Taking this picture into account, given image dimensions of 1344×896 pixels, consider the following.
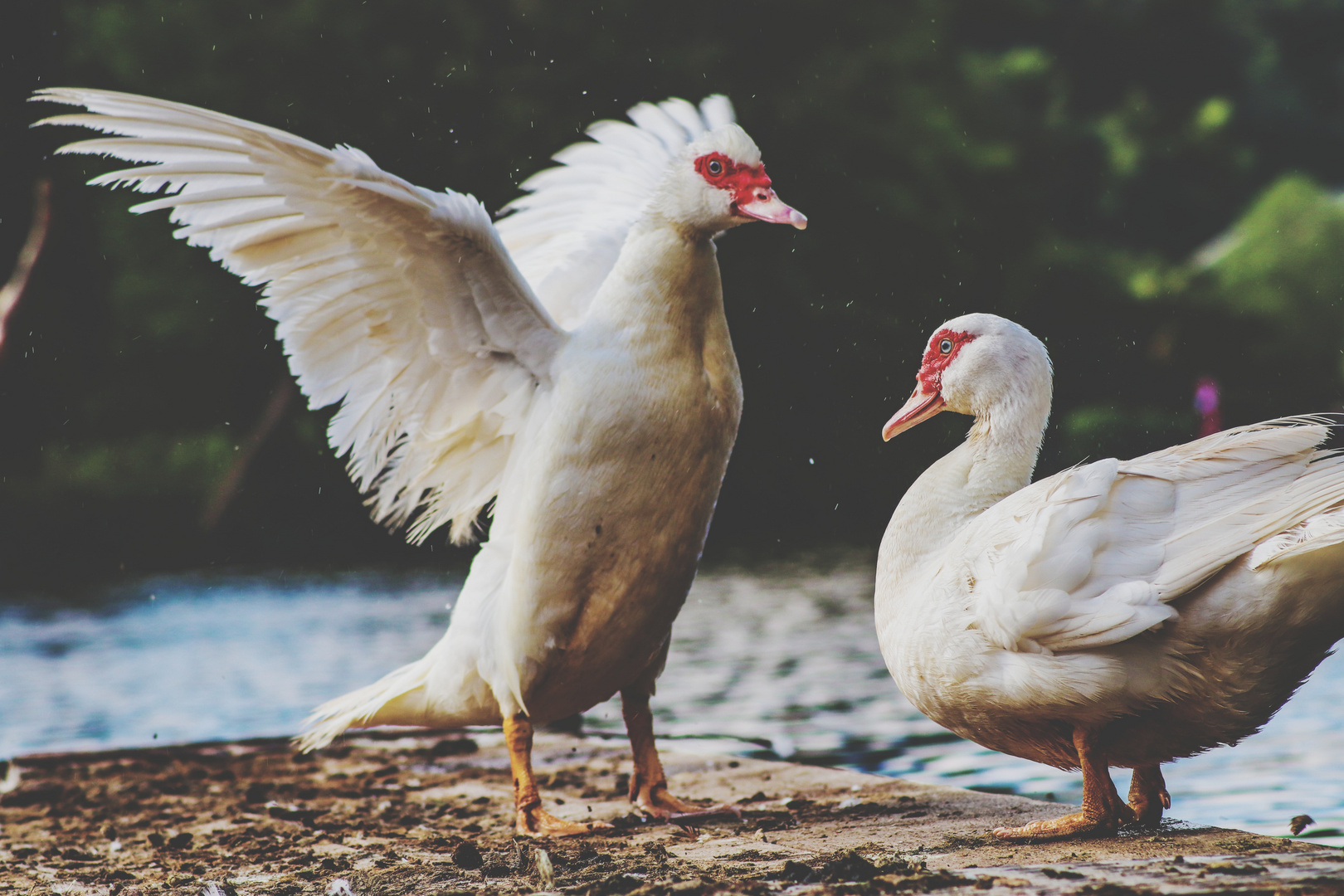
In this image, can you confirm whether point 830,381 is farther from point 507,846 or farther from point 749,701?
point 507,846

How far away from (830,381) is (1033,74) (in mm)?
17798

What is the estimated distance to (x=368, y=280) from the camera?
4.01 meters

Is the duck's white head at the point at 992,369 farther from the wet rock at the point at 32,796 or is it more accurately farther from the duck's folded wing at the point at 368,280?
the wet rock at the point at 32,796

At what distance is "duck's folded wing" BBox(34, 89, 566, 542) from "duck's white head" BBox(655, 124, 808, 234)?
1.87 feet

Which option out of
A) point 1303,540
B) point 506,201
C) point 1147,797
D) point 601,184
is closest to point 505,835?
point 1147,797

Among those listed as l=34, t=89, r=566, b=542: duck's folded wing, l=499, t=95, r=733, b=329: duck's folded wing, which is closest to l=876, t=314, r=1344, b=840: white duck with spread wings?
l=34, t=89, r=566, b=542: duck's folded wing

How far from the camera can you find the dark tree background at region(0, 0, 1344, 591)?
642 inches

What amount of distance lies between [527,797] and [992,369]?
199cm

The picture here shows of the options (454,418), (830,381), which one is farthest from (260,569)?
(454,418)

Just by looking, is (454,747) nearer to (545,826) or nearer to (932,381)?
(545,826)

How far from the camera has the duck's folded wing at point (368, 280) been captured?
376cm

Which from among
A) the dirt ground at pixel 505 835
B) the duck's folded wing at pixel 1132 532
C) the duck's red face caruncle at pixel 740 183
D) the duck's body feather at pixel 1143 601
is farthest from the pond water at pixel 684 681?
the duck's red face caruncle at pixel 740 183

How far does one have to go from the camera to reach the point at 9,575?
15156 millimetres

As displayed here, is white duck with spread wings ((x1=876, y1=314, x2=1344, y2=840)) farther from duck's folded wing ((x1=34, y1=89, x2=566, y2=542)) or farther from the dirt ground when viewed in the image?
duck's folded wing ((x1=34, y1=89, x2=566, y2=542))
